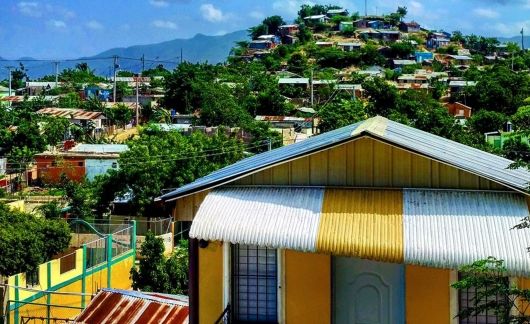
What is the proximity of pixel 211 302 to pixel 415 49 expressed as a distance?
97.0 metres

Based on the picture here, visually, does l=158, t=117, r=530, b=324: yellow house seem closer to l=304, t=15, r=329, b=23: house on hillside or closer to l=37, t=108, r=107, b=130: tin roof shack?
l=37, t=108, r=107, b=130: tin roof shack

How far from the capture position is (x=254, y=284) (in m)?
7.00

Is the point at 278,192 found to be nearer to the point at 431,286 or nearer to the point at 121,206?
the point at 431,286

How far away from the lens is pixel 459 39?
4390 inches

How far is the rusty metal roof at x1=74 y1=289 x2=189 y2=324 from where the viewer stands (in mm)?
10344

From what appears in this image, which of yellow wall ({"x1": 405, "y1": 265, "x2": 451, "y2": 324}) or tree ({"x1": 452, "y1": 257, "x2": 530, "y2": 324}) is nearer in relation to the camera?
tree ({"x1": 452, "y1": 257, "x2": 530, "y2": 324})

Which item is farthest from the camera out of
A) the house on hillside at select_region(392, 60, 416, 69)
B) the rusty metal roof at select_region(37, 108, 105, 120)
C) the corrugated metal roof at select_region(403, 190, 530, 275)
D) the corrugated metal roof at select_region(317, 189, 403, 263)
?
the house on hillside at select_region(392, 60, 416, 69)

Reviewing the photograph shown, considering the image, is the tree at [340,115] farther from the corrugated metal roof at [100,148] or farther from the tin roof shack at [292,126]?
the corrugated metal roof at [100,148]

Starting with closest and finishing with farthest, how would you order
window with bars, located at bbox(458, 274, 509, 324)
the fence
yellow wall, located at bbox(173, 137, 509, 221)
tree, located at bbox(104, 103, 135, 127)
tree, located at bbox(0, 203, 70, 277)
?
window with bars, located at bbox(458, 274, 509, 324), yellow wall, located at bbox(173, 137, 509, 221), the fence, tree, located at bbox(0, 203, 70, 277), tree, located at bbox(104, 103, 135, 127)

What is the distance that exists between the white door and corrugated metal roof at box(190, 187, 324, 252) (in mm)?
718

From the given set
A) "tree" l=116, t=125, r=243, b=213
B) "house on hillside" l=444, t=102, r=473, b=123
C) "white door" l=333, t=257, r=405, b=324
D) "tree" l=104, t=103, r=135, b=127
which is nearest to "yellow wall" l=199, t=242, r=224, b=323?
"white door" l=333, t=257, r=405, b=324

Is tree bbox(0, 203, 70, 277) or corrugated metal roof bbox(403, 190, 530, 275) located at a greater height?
corrugated metal roof bbox(403, 190, 530, 275)

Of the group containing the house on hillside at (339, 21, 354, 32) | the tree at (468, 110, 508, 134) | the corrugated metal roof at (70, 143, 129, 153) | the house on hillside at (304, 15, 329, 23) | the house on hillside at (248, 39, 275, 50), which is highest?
the house on hillside at (304, 15, 329, 23)

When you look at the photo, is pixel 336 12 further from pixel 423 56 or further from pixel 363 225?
pixel 363 225
